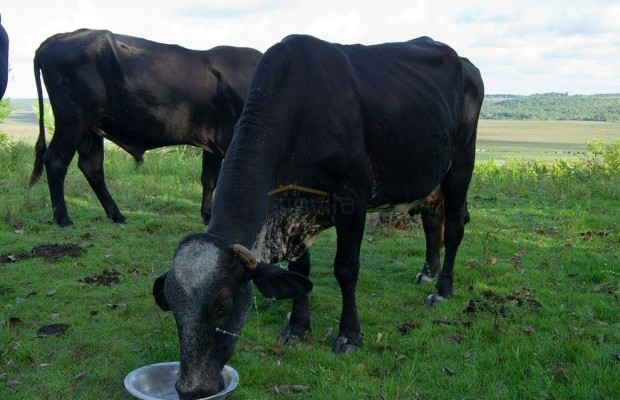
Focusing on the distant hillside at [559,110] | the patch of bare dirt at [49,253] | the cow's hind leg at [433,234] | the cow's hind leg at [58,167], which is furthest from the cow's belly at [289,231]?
the distant hillside at [559,110]

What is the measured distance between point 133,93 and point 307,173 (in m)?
5.10

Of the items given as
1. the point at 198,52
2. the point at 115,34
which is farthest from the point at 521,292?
the point at 115,34

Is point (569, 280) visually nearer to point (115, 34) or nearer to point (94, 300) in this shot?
point (94, 300)

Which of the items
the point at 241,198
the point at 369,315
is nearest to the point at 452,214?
the point at 369,315

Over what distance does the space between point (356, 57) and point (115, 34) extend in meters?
5.02

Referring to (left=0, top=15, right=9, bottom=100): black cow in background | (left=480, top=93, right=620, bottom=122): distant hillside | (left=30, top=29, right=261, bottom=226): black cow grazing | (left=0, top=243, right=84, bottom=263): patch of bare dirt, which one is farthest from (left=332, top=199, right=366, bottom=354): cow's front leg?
(left=480, top=93, right=620, bottom=122): distant hillside

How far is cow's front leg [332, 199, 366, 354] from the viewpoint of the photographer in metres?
5.10

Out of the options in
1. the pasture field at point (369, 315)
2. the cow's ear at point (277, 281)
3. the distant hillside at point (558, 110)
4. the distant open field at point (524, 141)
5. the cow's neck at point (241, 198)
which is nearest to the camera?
Result: the cow's ear at point (277, 281)

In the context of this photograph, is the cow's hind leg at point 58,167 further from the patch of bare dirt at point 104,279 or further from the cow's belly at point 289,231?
the cow's belly at point 289,231

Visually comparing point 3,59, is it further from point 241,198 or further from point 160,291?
point 160,291

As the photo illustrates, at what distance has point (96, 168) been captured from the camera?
32.7 feet

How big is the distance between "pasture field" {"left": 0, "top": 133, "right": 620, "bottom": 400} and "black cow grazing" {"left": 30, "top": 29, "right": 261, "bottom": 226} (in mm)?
1204

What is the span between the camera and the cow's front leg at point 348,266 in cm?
510

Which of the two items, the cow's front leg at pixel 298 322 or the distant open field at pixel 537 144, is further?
the distant open field at pixel 537 144
